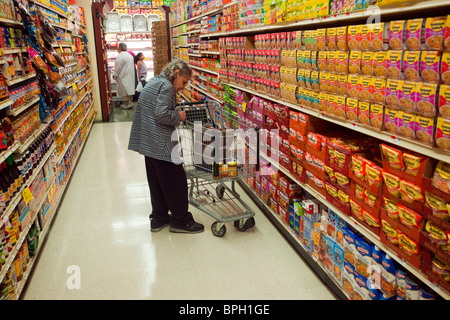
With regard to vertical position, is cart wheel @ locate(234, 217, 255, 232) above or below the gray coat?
below

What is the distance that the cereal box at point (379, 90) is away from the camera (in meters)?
2.10

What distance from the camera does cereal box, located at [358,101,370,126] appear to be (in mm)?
2242

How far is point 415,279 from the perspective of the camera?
207 centimetres

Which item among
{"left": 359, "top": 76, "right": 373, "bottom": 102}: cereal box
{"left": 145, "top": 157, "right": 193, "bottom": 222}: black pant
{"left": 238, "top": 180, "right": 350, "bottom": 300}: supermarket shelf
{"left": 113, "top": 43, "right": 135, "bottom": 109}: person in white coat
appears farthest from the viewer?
{"left": 113, "top": 43, "right": 135, "bottom": 109}: person in white coat

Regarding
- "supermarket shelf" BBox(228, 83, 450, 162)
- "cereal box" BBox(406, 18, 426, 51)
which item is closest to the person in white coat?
"supermarket shelf" BBox(228, 83, 450, 162)

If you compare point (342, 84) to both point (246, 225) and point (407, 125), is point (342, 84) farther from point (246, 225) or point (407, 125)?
point (246, 225)

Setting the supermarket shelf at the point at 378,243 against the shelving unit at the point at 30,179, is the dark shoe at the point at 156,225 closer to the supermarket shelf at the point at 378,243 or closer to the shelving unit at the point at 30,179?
the shelving unit at the point at 30,179

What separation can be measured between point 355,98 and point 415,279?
1.10 meters

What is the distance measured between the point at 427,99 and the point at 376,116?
0.39 m

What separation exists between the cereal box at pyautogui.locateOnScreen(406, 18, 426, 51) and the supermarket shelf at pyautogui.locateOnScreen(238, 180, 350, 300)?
5.50 ft

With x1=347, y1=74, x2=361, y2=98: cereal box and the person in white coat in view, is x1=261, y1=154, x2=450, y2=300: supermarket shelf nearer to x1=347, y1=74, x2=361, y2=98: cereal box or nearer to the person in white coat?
x1=347, y1=74, x2=361, y2=98: cereal box

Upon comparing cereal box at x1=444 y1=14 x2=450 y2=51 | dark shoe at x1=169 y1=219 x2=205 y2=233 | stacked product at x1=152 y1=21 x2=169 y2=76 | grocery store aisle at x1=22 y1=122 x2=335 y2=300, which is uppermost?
stacked product at x1=152 y1=21 x2=169 y2=76

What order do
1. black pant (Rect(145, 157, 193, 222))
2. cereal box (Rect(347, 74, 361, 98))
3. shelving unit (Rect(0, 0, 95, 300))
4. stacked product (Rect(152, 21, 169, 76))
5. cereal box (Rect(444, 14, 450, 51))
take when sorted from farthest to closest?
1. stacked product (Rect(152, 21, 169, 76))
2. black pant (Rect(145, 157, 193, 222))
3. shelving unit (Rect(0, 0, 95, 300))
4. cereal box (Rect(347, 74, 361, 98))
5. cereal box (Rect(444, 14, 450, 51))

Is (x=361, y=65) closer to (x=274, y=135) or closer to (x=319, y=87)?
(x=319, y=87)
